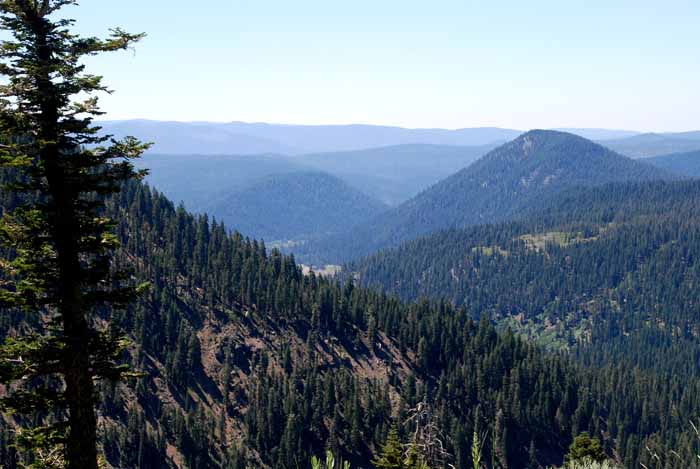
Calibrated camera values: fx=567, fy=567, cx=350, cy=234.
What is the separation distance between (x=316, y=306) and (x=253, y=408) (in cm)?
4959

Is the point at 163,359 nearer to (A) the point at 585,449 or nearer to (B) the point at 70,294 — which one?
(A) the point at 585,449

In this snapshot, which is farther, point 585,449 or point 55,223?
point 585,449

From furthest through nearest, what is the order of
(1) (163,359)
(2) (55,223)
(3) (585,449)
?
(1) (163,359)
(3) (585,449)
(2) (55,223)

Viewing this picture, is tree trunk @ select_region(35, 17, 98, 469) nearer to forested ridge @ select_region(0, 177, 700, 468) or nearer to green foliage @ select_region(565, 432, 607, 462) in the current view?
green foliage @ select_region(565, 432, 607, 462)

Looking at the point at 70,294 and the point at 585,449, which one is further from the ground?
the point at 70,294

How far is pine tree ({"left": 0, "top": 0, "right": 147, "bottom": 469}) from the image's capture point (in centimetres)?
2241

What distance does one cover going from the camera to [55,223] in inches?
906

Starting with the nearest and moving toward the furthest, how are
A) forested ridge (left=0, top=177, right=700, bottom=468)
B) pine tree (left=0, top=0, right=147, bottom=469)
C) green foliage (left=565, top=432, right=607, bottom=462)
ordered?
pine tree (left=0, top=0, right=147, bottom=469) → green foliage (left=565, top=432, right=607, bottom=462) → forested ridge (left=0, top=177, right=700, bottom=468)

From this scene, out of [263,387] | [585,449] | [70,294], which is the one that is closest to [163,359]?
[263,387]

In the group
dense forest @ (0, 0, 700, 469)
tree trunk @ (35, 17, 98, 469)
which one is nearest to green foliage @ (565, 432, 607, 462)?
dense forest @ (0, 0, 700, 469)

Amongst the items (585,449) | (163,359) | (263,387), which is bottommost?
(263,387)

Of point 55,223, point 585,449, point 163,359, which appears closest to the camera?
point 55,223

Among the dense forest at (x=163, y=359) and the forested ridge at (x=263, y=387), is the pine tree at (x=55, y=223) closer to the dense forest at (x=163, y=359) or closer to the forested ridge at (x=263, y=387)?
the dense forest at (x=163, y=359)

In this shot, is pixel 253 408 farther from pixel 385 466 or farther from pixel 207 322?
pixel 385 466
